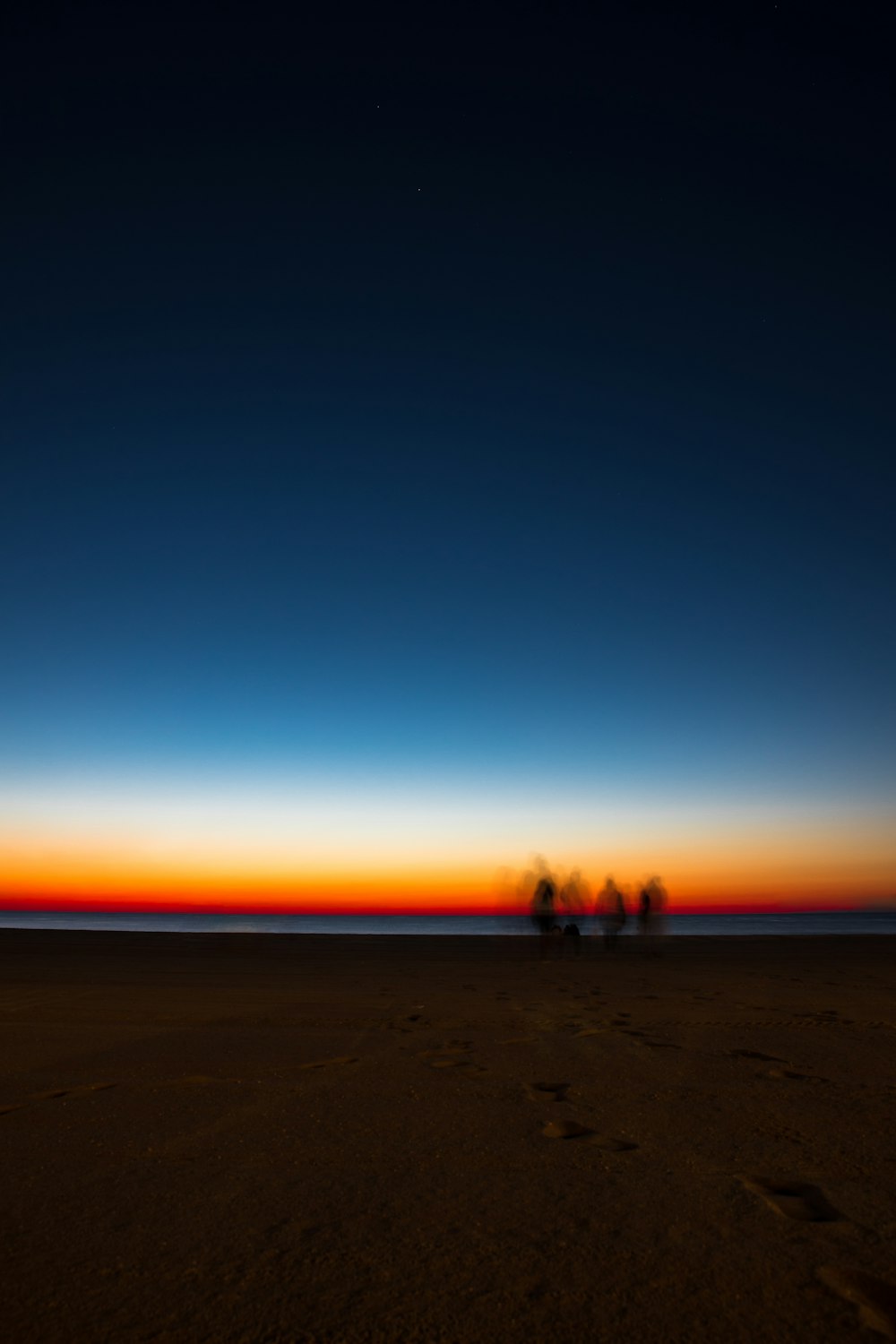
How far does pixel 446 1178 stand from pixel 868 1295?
2053mm

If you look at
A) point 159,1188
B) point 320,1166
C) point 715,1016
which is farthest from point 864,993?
point 159,1188

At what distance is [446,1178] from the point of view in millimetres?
4230

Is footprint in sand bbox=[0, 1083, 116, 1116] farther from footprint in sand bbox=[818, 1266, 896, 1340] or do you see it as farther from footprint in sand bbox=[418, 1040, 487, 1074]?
footprint in sand bbox=[818, 1266, 896, 1340]

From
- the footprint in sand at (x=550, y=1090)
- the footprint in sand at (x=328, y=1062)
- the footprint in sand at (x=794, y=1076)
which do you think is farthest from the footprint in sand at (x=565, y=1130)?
the footprint in sand at (x=328, y=1062)

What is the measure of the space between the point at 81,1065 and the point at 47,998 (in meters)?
5.31

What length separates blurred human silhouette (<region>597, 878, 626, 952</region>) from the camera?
23484 millimetres

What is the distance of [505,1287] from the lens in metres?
3.07

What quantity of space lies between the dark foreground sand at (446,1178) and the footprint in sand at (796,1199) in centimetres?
2

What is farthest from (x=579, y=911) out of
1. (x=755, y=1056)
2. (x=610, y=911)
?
(x=755, y=1056)

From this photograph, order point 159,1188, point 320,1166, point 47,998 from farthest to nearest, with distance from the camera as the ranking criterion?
point 47,998 < point 320,1166 < point 159,1188

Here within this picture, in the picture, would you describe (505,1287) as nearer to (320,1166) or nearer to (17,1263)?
(320,1166)

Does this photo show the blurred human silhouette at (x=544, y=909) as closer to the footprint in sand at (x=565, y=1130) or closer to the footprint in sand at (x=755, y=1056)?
the footprint in sand at (x=755, y=1056)

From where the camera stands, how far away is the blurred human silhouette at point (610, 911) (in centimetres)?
2348

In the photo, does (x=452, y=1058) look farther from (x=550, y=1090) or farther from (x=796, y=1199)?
(x=796, y=1199)
